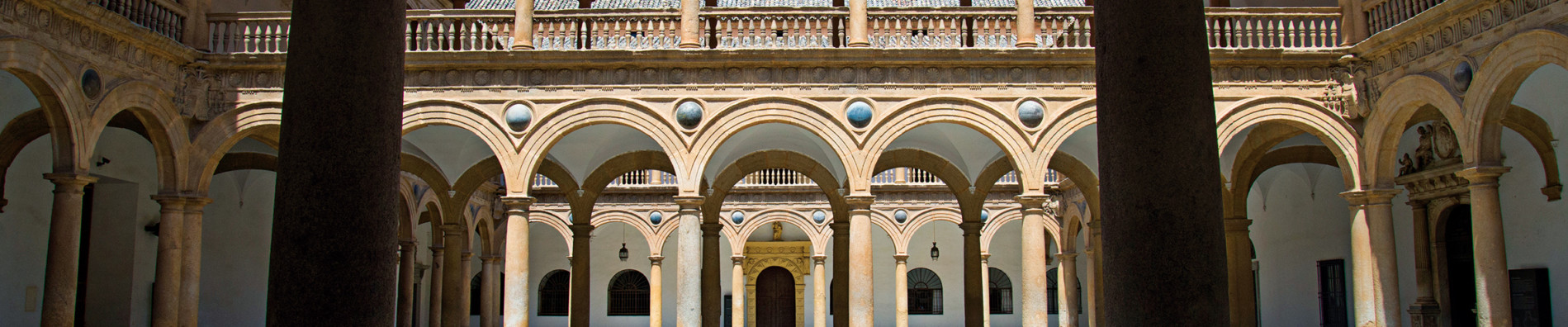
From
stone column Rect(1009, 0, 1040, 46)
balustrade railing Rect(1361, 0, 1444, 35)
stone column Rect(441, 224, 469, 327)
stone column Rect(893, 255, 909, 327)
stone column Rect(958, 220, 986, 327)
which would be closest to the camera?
balustrade railing Rect(1361, 0, 1444, 35)

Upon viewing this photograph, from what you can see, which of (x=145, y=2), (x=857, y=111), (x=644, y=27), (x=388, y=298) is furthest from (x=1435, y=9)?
(x=145, y=2)

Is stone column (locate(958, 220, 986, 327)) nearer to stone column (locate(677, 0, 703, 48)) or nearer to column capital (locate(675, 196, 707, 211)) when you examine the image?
column capital (locate(675, 196, 707, 211))

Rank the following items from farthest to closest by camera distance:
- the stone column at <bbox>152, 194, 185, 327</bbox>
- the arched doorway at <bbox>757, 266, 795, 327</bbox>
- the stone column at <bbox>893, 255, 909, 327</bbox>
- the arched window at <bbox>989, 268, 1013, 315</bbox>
Result: the arched window at <bbox>989, 268, 1013, 315</bbox>, the arched doorway at <bbox>757, 266, 795, 327</bbox>, the stone column at <bbox>893, 255, 909, 327</bbox>, the stone column at <bbox>152, 194, 185, 327</bbox>

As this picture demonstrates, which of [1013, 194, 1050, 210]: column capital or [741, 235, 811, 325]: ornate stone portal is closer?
[1013, 194, 1050, 210]: column capital

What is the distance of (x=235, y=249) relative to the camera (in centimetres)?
1711

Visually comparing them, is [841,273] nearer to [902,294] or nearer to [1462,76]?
[902,294]

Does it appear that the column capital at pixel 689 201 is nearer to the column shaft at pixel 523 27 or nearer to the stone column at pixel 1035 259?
the column shaft at pixel 523 27

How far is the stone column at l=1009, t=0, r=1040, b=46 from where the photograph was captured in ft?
43.9

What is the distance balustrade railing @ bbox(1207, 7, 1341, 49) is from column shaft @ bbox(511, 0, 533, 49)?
24.9 feet

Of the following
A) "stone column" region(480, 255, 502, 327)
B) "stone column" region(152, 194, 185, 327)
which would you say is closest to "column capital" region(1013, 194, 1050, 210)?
"stone column" region(152, 194, 185, 327)

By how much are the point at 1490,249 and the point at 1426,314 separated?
4.07 m

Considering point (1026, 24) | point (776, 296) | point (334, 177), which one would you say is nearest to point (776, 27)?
point (1026, 24)

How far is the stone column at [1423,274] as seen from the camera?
14508 millimetres

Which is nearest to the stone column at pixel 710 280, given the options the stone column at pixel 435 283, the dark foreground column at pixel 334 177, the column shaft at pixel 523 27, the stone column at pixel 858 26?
the column shaft at pixel 523 27
